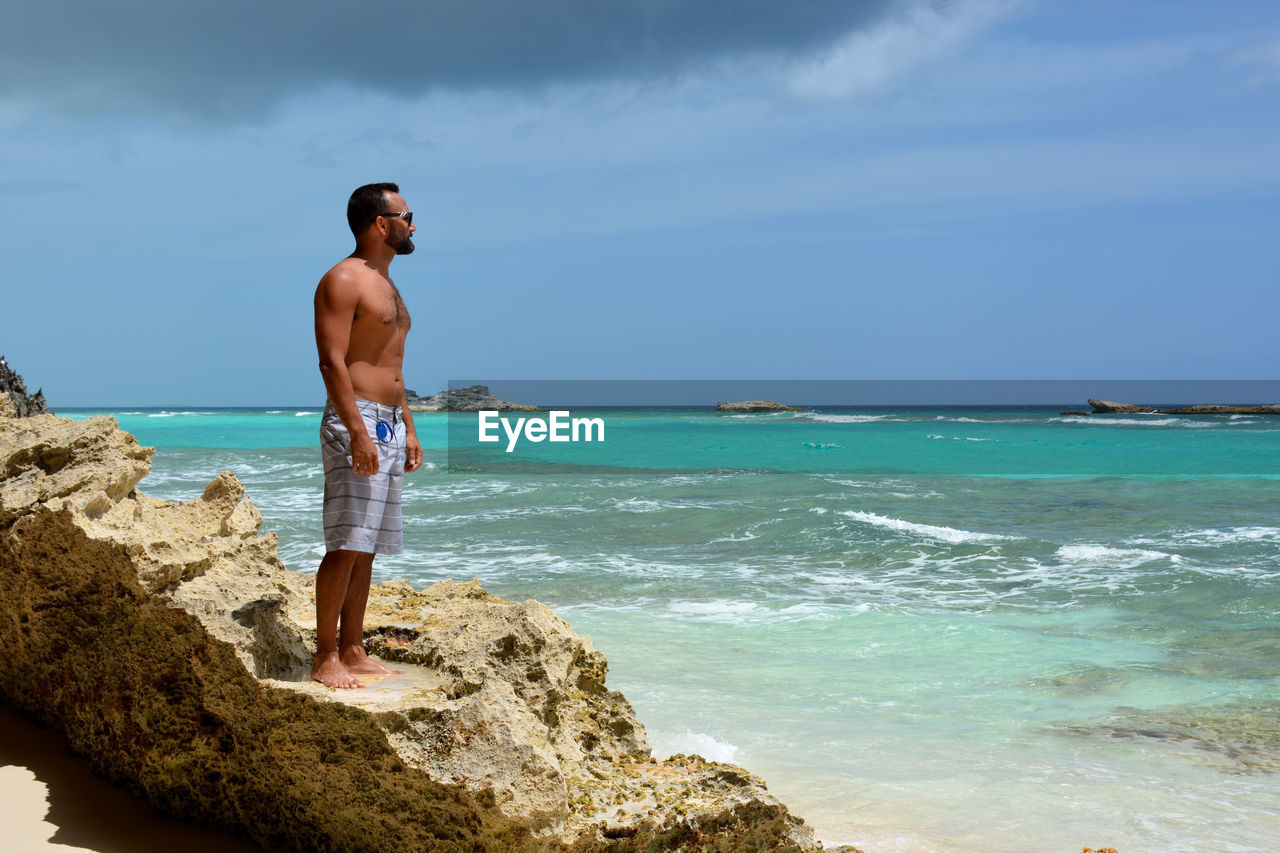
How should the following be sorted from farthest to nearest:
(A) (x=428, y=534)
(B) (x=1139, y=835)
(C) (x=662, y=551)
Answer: (A) (x=428, y=534), (C) (x=662, y=551), (B) (x=1139, y=835)

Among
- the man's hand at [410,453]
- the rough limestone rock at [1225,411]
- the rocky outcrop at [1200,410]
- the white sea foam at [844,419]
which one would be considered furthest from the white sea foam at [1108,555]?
the rough limestone rock at [1225,411]

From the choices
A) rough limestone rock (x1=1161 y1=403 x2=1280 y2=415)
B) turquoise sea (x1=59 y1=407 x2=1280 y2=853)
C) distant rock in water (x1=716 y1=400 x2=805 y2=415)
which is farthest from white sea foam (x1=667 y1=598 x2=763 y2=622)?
distant rock in water (x1=716 y1=400 x2=805 y2=415)

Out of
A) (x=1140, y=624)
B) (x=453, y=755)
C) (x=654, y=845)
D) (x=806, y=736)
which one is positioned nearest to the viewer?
(x=654, y=845)

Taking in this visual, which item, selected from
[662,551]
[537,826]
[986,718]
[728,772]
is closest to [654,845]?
[537,826]

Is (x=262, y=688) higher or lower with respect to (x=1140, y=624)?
higher

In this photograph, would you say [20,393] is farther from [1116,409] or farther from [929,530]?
[1116,409]

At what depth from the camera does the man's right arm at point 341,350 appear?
124 inches

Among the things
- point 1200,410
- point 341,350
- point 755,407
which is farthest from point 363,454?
point 755,407

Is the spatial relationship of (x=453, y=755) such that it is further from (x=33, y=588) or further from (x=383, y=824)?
(x=33, y=588)

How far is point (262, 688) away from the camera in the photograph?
2.62 m

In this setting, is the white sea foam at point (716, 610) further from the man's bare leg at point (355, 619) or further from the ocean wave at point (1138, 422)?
the ocean wave at point (1138, 422)

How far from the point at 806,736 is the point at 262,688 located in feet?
9.45

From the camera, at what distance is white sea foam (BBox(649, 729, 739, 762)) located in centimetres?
441

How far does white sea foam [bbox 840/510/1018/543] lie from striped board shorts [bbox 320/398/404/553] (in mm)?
9611
